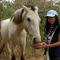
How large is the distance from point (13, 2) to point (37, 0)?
0.94 m

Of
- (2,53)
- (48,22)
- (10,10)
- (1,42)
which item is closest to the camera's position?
(48,22)

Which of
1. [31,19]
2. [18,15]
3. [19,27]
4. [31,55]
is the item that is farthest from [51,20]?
[31,55]

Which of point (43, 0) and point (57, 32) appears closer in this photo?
point (57, 32)

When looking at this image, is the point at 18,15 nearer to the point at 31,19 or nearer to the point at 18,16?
the point at 18,16

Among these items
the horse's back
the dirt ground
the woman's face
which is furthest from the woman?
the dirt ground

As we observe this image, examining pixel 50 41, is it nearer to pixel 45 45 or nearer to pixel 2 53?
pixel 45 45

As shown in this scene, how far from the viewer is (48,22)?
11.6ft

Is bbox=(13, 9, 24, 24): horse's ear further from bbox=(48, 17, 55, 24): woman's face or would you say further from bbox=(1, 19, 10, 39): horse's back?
bbox=(48, 17, 55, 24): woman's face

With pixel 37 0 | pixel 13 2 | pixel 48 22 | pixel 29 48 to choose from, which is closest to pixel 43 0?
pixel 37 0

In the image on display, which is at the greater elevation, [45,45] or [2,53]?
[45,45]

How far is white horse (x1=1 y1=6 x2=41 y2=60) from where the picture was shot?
4.38 meters

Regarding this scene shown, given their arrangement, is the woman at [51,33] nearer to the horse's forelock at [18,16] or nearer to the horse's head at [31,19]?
the horse's head at [31,19]

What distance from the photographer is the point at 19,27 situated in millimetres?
5527

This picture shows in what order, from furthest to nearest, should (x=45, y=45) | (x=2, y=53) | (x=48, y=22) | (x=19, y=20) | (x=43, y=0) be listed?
(x=43, y=0) → (x=2, y=53) → (x=19, y=20) → (x=48, y=22) → (x=45, y=45)
